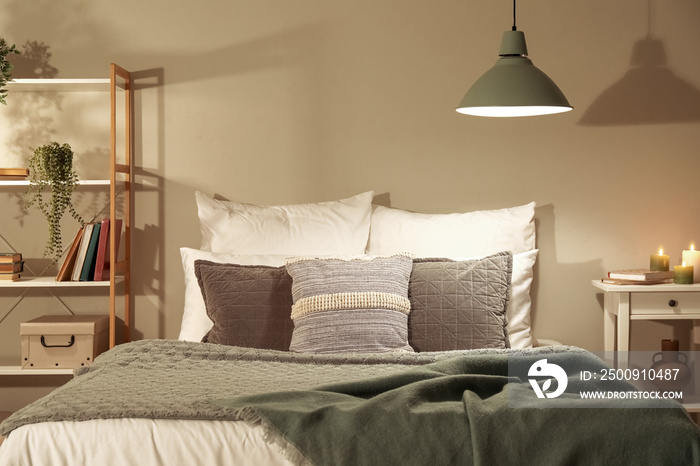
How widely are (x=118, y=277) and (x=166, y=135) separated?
A: 0.71m

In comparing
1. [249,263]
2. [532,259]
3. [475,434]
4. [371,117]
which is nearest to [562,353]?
[475,434]

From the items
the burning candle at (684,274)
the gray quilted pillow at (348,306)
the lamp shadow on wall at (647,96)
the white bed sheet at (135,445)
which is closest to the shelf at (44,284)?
the gray quilted pillow at (348,306)

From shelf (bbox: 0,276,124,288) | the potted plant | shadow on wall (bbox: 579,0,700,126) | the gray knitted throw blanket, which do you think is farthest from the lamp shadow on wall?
the potted plant

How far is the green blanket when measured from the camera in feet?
6.36

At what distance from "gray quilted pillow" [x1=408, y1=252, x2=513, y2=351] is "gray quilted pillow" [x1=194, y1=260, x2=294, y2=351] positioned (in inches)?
19.4

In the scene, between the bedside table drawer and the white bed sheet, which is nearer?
the white bed sheet

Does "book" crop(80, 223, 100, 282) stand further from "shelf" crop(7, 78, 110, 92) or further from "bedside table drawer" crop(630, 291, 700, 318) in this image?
"bedside table drawer" crop(630, 291, 700, 318)

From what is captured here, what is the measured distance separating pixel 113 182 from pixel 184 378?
1.47 meters

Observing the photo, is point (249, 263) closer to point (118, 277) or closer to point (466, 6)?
point (118, 277)

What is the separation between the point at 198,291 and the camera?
350cm

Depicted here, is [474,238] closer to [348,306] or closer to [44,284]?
[348,306]

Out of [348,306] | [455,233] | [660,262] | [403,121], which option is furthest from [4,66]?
[660,262]

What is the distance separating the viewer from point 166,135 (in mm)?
3938

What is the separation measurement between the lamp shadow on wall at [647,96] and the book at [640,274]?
73 centimetres
